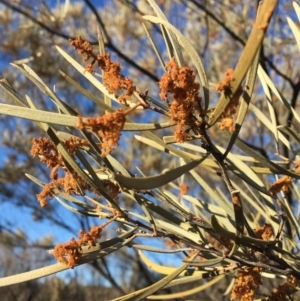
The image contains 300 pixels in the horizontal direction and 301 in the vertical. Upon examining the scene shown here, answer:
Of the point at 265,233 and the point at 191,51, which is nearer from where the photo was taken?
the point at 191,51

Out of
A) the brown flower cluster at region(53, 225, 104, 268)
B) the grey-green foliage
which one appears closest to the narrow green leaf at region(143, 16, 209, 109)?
the grey-green foliage

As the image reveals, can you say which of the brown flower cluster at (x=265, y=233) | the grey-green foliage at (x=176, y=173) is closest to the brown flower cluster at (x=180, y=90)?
the grey-green foliage at (x=176, y=173)

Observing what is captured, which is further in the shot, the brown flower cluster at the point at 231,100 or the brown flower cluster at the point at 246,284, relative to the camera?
the brown flower cluster at the point at 246,284

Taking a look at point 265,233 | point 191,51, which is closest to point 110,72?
point 191,51

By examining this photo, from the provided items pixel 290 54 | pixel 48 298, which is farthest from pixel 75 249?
pixel 48 298

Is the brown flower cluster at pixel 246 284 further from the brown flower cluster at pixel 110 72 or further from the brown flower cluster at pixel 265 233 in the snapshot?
the brown flower cluster at pixel 110 72

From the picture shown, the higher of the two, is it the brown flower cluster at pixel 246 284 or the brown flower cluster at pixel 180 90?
the brown flower cluster at pixel 180 90

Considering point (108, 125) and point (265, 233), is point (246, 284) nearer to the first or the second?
point (265, 233)
